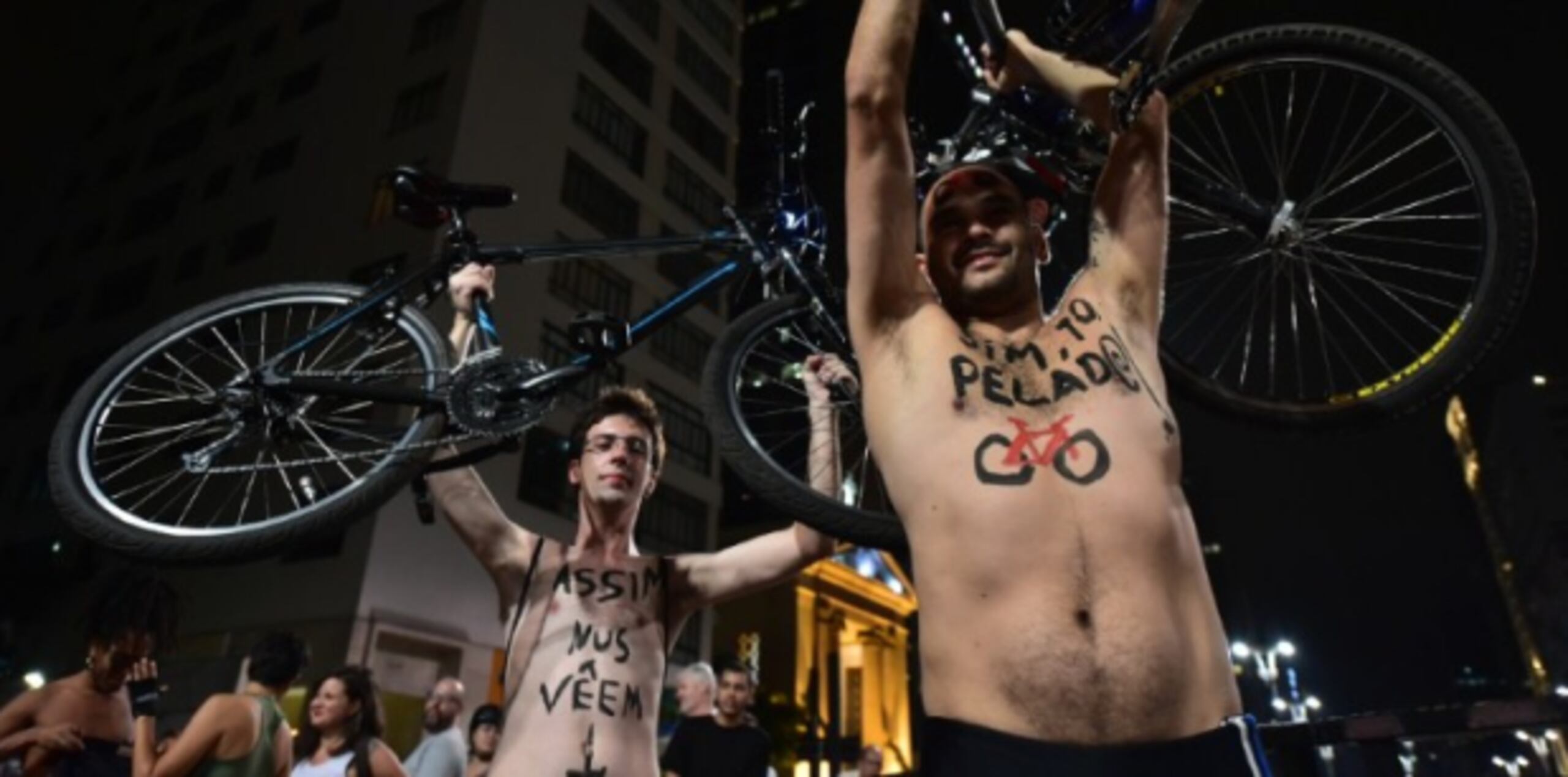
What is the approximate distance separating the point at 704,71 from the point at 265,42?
13.5 meters

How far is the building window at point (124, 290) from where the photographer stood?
25812 millimetres

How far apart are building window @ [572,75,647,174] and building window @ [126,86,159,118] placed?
648 inches

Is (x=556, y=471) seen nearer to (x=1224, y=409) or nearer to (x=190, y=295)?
(x=190, y=295)

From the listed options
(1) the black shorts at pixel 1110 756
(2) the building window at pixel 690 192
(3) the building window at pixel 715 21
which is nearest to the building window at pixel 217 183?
(2) the building window at pixel 690 192

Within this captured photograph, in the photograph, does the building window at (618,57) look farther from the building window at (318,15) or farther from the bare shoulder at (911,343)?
the bare shoulder at (911,343)

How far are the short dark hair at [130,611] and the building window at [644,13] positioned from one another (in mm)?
25918

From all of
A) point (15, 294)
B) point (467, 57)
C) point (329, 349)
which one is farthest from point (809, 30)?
point (329, 349)

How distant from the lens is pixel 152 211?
90.0 ft

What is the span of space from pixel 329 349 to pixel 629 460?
1.72 meters

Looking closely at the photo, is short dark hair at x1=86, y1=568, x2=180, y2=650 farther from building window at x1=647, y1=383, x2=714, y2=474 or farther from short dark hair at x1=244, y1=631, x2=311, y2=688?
building window at x1=647, y1=383, x2=714, y2=474

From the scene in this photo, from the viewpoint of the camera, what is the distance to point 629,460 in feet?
11.8

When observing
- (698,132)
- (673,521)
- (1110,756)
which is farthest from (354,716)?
(698,132)

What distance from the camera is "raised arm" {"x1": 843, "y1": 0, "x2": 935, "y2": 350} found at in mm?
2271

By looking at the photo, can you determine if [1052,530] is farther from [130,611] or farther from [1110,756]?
[130,611]
